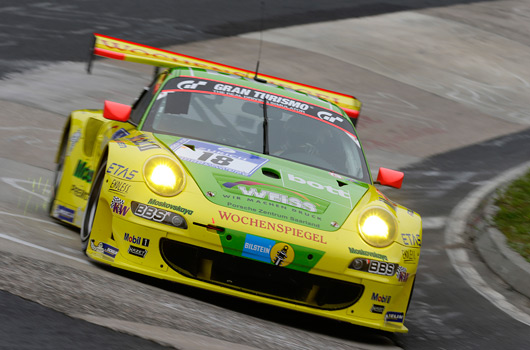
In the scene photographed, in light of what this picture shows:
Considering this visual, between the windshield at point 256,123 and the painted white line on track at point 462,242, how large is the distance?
1552 mm

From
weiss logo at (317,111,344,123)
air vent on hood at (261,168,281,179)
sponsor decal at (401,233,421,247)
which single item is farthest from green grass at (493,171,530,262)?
air vent on hood at (261,168,281,179)

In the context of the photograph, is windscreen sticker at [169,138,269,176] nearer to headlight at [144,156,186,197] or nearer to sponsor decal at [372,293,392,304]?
headlight at [144,156,186,197]

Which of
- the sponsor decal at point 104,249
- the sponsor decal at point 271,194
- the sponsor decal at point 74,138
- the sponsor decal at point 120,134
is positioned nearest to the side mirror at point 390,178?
the sponsor decal at point 271,194

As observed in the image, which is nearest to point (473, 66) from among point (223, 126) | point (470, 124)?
point (470, 124)

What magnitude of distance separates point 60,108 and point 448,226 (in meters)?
5.16

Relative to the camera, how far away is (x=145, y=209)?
4.94 meters

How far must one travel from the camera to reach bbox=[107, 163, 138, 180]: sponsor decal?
513 centimetres

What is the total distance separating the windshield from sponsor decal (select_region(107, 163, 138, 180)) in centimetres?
82

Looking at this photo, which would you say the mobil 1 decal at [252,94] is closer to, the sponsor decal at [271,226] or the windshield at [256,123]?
the windshield at [256,123]

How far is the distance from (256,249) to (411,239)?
103 cm

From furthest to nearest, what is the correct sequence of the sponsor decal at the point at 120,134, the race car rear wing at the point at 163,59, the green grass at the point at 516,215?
1. the green grass at the point at 516,215
2. the race car rear wing at the point at 163,59
3. the sponsor decal at the point at 120,134

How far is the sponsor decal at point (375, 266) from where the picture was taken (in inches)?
197

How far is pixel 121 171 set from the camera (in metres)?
5.19

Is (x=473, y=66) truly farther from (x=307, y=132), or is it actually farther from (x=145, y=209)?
(x=145, y=209)
